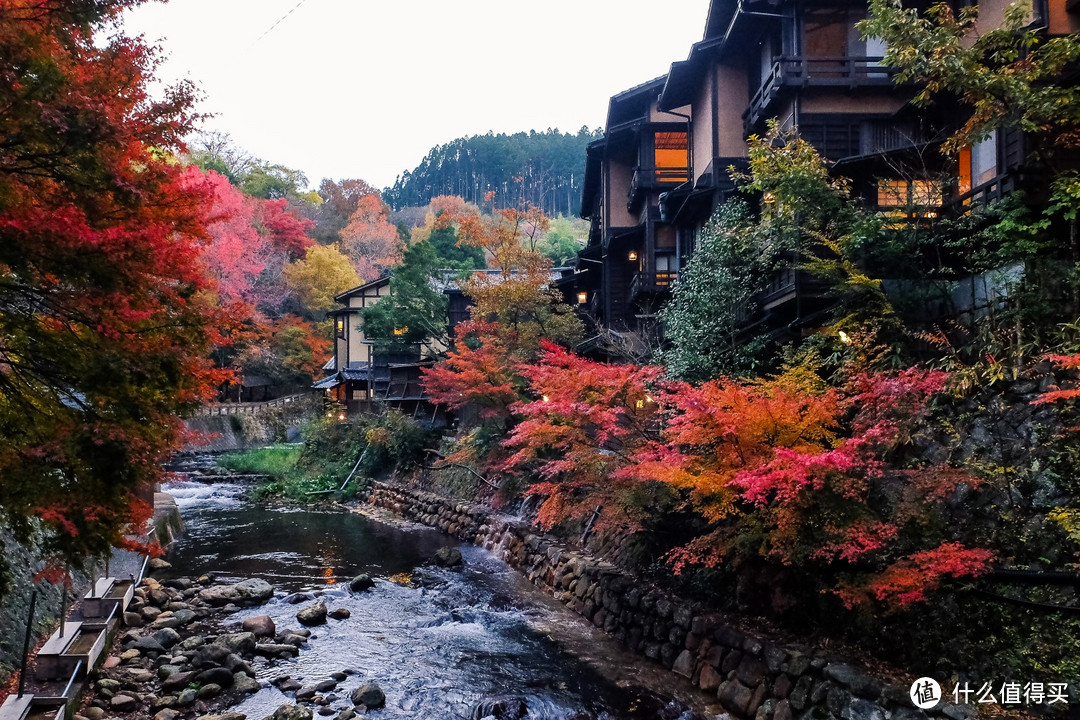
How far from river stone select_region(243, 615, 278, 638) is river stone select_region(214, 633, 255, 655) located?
1.91ft

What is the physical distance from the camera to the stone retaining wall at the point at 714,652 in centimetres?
838

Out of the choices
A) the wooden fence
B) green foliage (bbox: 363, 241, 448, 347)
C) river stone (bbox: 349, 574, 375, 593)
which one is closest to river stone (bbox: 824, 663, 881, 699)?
Result: river stone (bbox: 349, 574, 375, 593)

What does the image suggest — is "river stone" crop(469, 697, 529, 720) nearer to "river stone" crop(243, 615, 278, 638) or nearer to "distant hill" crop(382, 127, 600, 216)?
"river stone" crop(243, 615, 278, 638)

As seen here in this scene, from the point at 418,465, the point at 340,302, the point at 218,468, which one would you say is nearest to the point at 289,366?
the point at 340,302

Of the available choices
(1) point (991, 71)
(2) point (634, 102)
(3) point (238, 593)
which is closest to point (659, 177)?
(2) point (634, 102)

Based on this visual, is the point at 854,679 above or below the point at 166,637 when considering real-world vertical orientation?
above

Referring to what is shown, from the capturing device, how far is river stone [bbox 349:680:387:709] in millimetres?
10305

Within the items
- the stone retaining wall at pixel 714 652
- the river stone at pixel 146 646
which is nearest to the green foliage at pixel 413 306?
the stone retaining wall at pixel 714 652

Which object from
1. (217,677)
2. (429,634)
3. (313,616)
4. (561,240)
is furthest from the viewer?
(561,240)

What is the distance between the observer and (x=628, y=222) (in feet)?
98.2

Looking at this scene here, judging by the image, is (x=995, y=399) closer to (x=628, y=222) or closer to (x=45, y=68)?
(x=45, y=68)

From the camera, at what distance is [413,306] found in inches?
1293

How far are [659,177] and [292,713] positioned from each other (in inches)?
843

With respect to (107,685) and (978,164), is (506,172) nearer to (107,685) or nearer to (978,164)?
(978,164)
